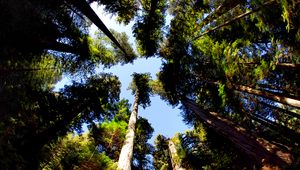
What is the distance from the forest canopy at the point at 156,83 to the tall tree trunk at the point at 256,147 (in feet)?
0.13

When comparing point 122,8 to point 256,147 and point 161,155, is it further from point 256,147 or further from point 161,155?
point 161,155

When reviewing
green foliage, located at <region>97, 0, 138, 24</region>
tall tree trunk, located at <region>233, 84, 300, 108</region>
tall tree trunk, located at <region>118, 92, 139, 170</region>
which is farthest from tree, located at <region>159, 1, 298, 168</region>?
tall tree trunk, located at <region>118, 92, 139, 170</region>

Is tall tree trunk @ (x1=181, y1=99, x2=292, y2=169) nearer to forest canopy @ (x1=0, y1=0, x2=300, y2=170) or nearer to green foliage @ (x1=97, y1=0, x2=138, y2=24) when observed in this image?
forest canopy @ (x1=0, y1=0, x2=300, y2=170)

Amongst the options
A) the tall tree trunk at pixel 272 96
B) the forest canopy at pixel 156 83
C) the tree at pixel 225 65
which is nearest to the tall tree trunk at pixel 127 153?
the forest canopy at pixel 156 83

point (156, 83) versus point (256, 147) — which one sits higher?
point (156, 83)

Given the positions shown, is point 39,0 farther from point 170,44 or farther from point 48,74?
point 170,44

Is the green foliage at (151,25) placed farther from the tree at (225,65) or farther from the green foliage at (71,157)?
the green foliage at (71,157)

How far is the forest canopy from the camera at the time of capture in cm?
636

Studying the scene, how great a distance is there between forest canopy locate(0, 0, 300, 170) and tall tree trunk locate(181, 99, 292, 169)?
0.04 m

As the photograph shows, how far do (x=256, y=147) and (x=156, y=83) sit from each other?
34.0 feet

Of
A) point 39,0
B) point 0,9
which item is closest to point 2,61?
point 0,9

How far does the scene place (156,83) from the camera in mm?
17953

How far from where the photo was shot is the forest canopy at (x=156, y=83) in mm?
6359

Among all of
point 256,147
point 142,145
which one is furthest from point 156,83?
point 256,147
